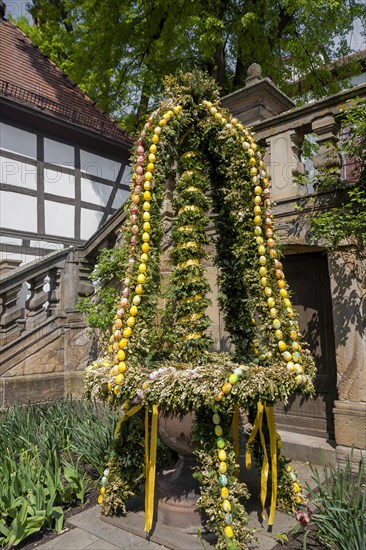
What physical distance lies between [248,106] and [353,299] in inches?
115

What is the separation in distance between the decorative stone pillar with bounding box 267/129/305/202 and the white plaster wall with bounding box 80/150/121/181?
6633 mm

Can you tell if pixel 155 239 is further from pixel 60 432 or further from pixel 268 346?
pixel 60 432

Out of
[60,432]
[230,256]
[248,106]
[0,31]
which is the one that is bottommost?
[60,432]

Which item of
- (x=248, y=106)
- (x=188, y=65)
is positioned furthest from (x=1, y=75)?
(x=248, y=106)

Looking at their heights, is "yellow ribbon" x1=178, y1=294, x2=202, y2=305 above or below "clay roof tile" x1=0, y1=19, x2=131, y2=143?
below

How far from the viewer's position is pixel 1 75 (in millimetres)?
9844

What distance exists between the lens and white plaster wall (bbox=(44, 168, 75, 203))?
9.95 m

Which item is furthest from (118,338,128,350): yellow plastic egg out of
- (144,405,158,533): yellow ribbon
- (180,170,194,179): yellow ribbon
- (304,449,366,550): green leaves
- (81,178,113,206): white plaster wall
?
(81,178,113,206): white plaster wall

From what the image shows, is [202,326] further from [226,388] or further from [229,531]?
[229,531]

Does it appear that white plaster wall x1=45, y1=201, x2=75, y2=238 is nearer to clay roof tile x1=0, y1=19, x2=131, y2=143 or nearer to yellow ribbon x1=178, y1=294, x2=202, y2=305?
clay roof tile x1=0, y1=19, x2=131, y2=143

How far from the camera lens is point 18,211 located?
9.35 metres

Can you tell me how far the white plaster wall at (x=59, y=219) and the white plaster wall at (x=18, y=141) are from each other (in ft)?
3.91

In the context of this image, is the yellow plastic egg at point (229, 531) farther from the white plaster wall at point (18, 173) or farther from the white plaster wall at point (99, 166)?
the white plaster wall at point (99, 166)

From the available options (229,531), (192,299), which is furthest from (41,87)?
(229,531)
